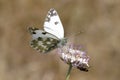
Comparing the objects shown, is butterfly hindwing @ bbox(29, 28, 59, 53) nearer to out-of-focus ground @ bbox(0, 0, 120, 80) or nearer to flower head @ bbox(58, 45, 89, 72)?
flower head @ bbox(58, 45, 89, 72)

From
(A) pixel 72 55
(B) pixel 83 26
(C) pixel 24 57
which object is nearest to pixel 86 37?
(B) pixel 83 26

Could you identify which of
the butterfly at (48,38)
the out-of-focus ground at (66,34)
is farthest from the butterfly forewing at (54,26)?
the out-of-focus ground at (66,34)

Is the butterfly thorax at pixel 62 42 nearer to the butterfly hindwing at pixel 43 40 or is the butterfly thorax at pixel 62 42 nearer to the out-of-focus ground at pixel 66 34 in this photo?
the butterfly hindwing at pixel 43 40

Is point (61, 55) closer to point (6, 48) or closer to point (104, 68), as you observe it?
point (6, 48)

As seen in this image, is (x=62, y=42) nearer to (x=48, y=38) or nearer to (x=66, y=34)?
(x=48, y=38)

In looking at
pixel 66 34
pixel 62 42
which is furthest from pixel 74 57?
pixel 66 34

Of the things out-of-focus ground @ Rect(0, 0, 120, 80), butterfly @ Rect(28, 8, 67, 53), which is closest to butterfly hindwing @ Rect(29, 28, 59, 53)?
butterfly @ Rect(28, 8, 67, 53)
